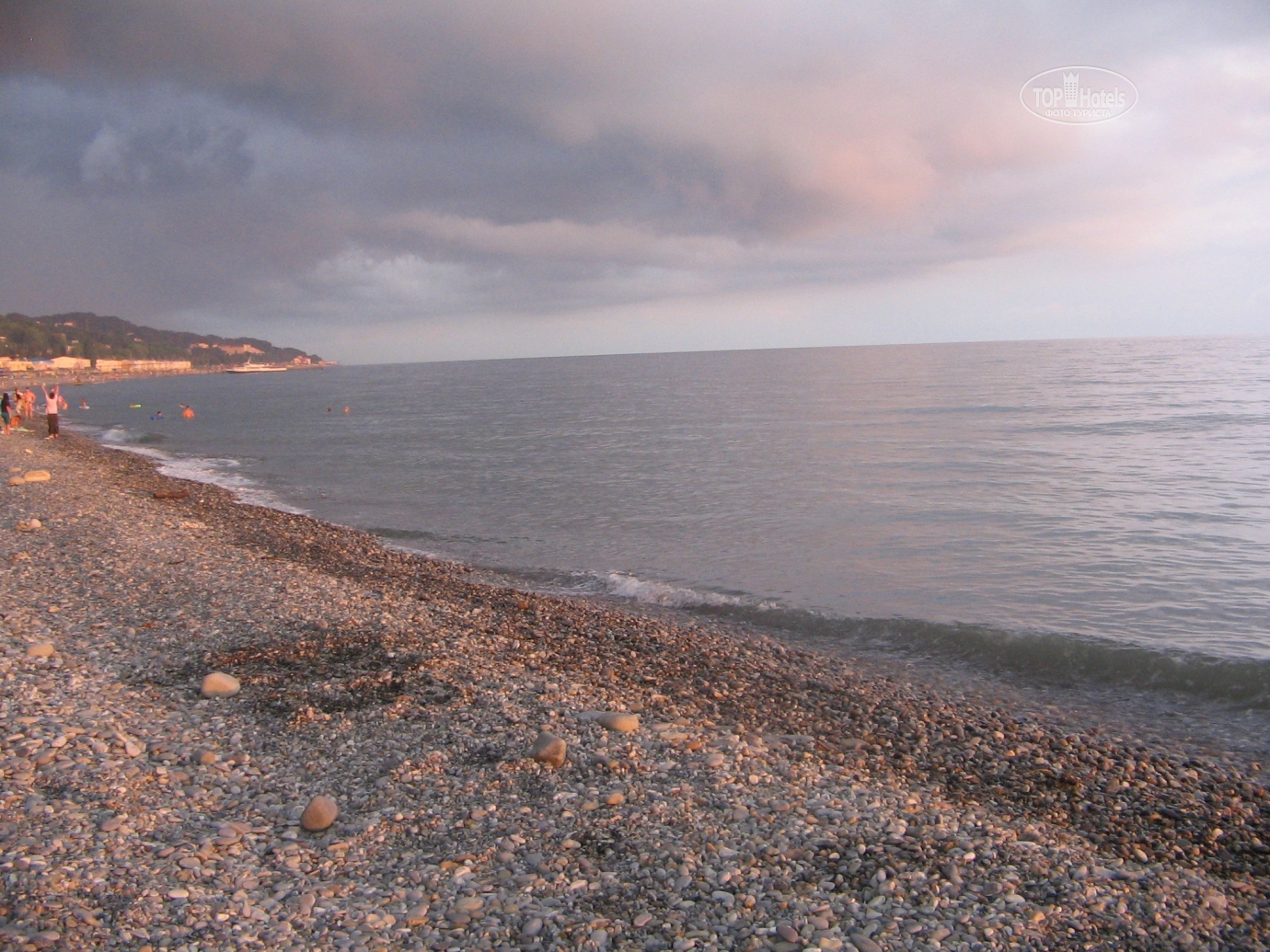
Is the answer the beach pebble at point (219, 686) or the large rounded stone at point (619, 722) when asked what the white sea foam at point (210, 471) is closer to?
the beach pebble at point (219, 686)

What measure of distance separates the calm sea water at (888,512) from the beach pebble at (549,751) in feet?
24.0

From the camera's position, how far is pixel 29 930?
15.0 feet

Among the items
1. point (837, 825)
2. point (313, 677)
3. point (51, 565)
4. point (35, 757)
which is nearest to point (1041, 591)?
point (837, 825)

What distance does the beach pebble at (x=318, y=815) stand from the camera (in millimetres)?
6105

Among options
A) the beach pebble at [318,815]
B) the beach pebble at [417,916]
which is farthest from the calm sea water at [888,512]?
the beach pebble at [417,916]

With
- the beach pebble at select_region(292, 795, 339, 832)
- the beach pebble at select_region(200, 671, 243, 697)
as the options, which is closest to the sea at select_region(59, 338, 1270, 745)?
the beach pebble at select_region(200, 671, 243, 697)

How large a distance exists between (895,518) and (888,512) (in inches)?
29.4

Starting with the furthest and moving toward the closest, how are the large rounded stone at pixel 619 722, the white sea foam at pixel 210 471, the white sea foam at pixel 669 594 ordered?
1. the white sea foam at pixel 210 471
2. the white sea foam at pixel 669 594
3. the large rounded stone at pixel 619 722

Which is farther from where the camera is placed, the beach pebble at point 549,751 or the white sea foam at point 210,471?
the white sea foam at point 210,471

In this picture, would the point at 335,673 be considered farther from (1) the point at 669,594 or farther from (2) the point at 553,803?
(1) the point at 669,594

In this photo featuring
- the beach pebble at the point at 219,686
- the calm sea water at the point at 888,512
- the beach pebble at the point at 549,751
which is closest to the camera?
the beach pebble at the point at 549,751

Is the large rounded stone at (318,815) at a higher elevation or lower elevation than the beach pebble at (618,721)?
higher

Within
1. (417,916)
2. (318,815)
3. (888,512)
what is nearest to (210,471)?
(888,512)

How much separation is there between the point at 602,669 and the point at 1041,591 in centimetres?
954
